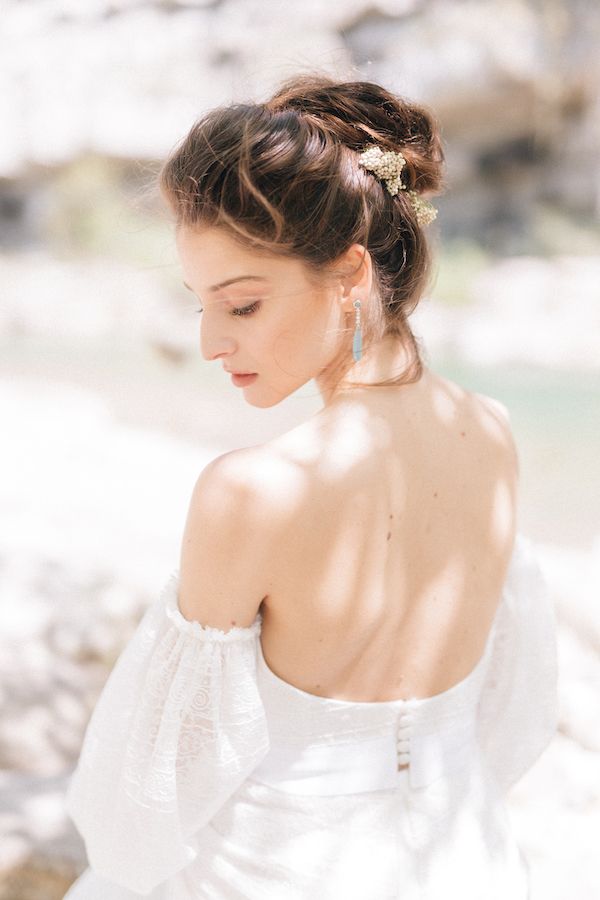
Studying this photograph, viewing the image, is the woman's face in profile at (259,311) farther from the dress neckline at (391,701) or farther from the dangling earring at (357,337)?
the dress neckline at (391,701)

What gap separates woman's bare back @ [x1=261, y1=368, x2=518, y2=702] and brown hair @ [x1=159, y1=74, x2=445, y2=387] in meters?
0.11

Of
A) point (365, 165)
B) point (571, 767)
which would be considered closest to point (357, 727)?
point (365, 165)

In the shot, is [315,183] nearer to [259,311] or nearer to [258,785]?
[259,311]

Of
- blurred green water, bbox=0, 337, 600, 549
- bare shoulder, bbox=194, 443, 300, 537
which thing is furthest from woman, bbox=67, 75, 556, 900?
blurred green water, bbox=0, 337, 600, 549

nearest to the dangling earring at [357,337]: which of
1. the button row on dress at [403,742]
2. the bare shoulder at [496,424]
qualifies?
the bare shoulder at [496,424]

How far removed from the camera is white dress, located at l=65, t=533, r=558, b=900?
1225 millimetres

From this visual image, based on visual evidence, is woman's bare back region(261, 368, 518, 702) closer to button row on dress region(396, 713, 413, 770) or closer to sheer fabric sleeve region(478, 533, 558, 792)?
button row on dress region(396, 713, 413, 770)

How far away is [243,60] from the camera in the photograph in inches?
480

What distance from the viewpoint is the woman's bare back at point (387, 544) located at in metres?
1.16

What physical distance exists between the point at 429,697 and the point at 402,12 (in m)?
11.9

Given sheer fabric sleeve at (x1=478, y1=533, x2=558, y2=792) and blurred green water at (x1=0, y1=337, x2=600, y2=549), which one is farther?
blurred green water at (x1=0, y1=337, x2=600, y2=549)

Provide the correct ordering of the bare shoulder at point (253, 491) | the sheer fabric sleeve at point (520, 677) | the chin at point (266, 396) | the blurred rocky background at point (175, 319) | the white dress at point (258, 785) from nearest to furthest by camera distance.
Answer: the bare shoulder at point (253, 491) < the white dress at point (258, 785) < the chin at point (266, 396) < the sheer fabric sleeve at point (520, 677) < the blurred rocky background at point (175, 319)

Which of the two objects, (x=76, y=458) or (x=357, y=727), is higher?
(x=357, y=727)

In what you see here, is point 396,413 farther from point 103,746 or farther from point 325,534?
point 103,746
